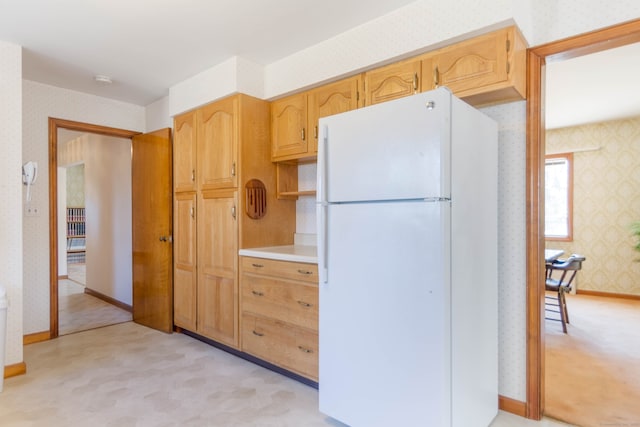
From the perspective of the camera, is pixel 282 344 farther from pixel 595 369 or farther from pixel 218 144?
pixel 595 369

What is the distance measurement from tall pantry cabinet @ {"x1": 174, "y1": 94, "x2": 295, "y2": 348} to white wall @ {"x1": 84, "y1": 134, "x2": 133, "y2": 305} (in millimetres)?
1475

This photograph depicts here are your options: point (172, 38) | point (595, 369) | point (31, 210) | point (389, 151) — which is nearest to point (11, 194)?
point (31, 210)

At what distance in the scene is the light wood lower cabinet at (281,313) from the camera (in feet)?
7.61

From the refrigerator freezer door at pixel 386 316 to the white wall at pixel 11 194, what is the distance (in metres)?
2.40

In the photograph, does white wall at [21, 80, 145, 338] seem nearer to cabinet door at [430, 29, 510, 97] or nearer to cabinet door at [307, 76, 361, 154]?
cabinet door at [307, 76, 361, 154]

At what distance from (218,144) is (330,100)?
1131 millimetres

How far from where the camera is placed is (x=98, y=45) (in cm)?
268

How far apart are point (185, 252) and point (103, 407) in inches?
60.1

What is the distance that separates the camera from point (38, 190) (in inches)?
136

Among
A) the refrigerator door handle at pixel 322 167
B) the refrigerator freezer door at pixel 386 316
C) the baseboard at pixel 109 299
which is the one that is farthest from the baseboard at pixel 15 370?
the refrigerator door handle at pixel 322 167

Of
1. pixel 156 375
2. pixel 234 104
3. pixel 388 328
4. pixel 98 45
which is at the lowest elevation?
pixel 156 375

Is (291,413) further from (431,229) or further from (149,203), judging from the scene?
(149,203)

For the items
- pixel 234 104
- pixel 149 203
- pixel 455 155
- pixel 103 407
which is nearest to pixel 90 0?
pixel 234 104

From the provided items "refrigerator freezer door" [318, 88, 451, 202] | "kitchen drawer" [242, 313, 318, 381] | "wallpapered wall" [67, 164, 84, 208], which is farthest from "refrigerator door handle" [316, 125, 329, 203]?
"wallpapered wall" [67, 164, 84, 208]
